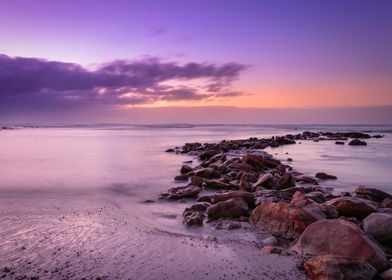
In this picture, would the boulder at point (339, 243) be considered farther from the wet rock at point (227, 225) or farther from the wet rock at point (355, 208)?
the wet rock at point (355, 208)

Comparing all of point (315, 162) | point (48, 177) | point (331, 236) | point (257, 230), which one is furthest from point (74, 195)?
point (315, 162)

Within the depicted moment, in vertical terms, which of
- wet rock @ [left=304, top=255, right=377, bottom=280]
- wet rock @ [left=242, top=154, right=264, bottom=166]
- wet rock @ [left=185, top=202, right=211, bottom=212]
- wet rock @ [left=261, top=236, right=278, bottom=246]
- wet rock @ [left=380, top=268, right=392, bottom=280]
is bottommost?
wet rock @ [left=261, top=236, right=278, bottom=246]

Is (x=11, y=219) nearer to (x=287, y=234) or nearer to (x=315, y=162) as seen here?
(x=287, y=234)

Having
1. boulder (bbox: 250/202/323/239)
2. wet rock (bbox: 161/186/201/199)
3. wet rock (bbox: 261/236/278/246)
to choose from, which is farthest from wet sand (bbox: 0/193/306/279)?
wet rock (bbox: 161/186/201/199)

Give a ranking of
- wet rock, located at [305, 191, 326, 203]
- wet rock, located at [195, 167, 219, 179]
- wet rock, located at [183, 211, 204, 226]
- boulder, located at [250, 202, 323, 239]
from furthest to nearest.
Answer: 1. wet rock, located at [195, 167, 219, 179]
2. wet rock, located at [305, 191, 326, 203]
3. wet rock, located at [183, 211, 204, 226]
4. boulder, located at [250, 202, 323, 239]

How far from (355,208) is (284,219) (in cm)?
169

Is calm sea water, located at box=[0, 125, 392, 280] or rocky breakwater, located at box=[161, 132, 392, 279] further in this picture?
calm sea water, located at box=[0, 125, 392, 280]

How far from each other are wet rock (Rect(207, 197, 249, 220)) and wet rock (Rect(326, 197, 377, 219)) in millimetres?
1670

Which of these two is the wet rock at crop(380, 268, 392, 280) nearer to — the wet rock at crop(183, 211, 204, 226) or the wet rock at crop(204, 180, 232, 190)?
the wet rock at crop(183, 211, 204, 226)

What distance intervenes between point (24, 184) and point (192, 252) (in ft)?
23.1

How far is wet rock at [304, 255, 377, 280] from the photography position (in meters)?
3.85

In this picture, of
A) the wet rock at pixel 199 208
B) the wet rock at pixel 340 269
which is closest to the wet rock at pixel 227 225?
the wet rock at pixel 199 208

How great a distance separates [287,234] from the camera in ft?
18.6

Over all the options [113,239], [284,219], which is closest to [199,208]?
[284,219]
